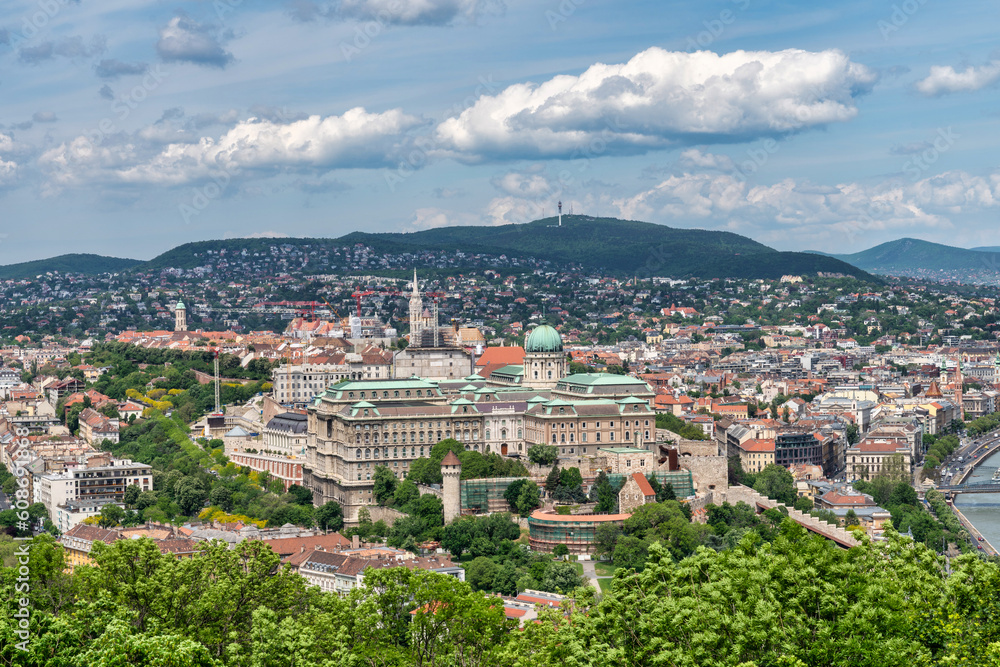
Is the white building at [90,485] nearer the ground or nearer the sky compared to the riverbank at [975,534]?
nearer the sky

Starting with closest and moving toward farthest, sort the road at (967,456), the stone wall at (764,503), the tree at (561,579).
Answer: the tree at (561,579) → the stone wall at (764,503) → the road at (967,456)

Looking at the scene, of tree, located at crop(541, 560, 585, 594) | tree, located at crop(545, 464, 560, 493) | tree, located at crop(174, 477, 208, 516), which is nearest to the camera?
tree, located at crop(541, 560, 585, 594)

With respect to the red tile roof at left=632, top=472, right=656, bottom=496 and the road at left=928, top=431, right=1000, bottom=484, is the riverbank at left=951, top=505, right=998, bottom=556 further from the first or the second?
the red tile roof at left=632, top=472, right=656, bottom=496

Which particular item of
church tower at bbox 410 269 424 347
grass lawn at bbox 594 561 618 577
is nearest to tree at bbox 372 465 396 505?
grass lawn at bbox 594 561 618 577

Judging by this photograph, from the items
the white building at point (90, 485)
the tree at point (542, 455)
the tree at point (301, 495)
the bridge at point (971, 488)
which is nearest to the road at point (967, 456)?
the bridge at point (971, 488)

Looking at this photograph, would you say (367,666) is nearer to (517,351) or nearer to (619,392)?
(619,392)

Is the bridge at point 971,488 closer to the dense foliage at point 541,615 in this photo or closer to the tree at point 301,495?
the tree at point 301,495
